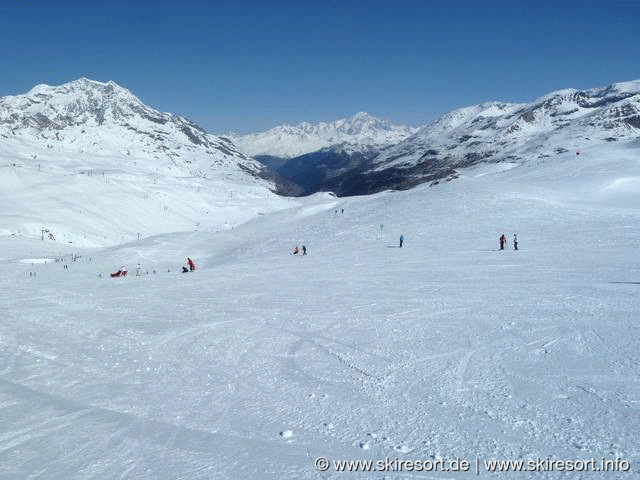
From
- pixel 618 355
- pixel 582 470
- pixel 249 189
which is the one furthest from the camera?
pixel 249 189

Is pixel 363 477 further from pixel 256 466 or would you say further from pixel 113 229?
pixel 113 229

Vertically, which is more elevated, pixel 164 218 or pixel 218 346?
pixel 164 218

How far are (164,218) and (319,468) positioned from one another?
91.3 meters

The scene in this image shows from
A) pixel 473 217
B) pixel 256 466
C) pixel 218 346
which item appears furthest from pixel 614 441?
pixel 473 217

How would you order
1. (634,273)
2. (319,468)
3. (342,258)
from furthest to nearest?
(342,258) < (634,273) < (319,468)

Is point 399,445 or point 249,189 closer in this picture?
point 399,445

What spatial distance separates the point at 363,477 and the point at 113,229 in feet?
255

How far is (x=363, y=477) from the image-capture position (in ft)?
21.9

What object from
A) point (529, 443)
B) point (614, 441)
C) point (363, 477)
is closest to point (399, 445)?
point (363, 477)

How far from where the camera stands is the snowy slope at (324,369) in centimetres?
730

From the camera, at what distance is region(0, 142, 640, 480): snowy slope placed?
730 centimetres

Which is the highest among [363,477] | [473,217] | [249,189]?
[249,189]

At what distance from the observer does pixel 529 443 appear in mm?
7148

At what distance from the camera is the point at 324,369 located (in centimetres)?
1076
